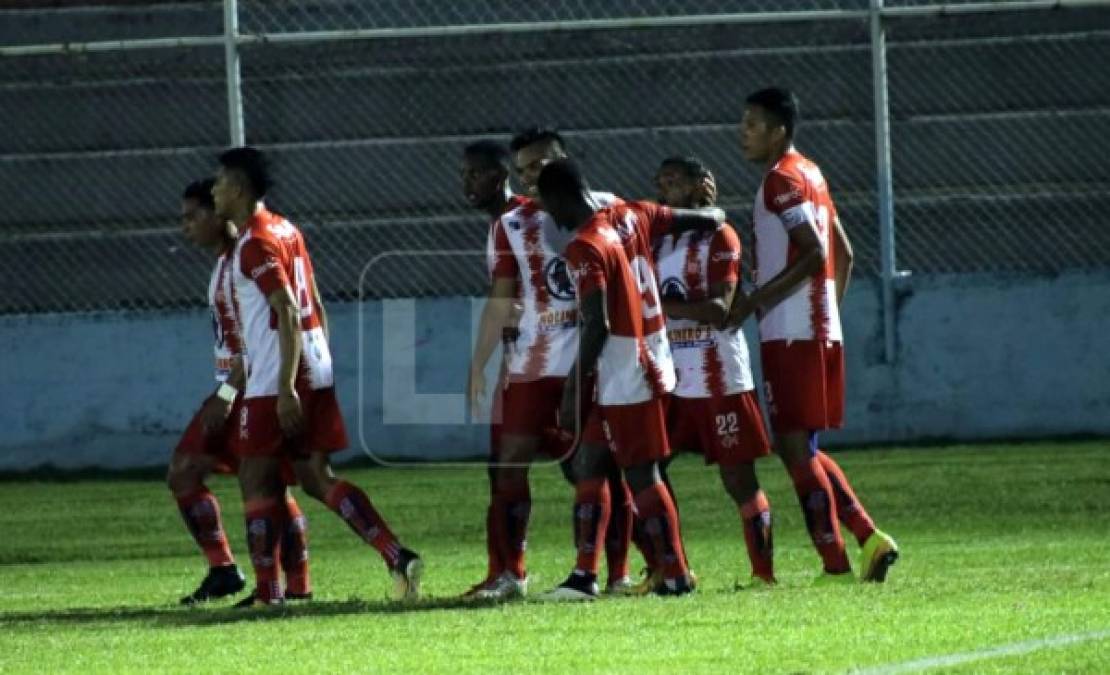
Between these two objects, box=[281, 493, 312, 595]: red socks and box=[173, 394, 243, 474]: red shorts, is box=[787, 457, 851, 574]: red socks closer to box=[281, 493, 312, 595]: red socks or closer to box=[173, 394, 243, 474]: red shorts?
box=[281, 493, 312, 595]: red socks

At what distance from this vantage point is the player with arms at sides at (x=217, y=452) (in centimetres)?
1088

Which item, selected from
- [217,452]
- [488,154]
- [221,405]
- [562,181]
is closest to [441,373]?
[217,452]

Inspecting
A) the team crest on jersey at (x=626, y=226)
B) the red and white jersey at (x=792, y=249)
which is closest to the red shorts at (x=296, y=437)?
the team crest on jersey at (x=626, y=226)

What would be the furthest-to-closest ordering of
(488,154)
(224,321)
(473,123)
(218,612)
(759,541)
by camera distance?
(473,123) → (224,321) → (488,154) → (759,541) → (218,612)

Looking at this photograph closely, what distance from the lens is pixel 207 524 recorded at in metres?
11.2

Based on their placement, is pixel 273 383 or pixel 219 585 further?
pixel 219 585

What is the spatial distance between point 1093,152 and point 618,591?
388 inches

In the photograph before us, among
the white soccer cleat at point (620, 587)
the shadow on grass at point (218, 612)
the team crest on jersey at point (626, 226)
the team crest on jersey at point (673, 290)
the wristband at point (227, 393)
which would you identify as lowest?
the shadow on grass at point (218, 612)

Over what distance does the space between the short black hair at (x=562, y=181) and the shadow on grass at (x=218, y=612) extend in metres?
1.66

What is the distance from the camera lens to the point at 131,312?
696 inches

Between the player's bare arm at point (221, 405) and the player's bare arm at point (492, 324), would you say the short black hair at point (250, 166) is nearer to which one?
the player's bare arm at point (221, 405)

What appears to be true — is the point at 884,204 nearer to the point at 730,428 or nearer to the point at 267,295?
the point at 730,428

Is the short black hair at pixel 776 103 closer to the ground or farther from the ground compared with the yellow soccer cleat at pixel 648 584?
farther from the ground

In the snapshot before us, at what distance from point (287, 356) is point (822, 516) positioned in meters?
2.32
